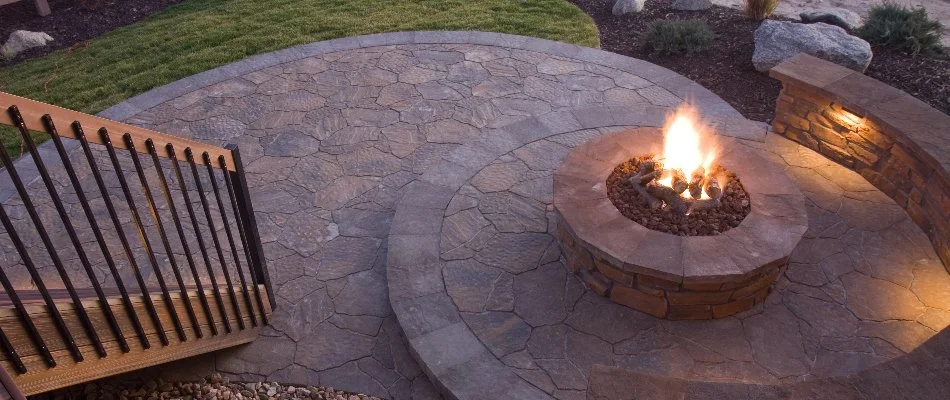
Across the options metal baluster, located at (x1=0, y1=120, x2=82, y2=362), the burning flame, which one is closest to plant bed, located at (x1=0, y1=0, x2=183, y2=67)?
metal baluster, located at (x1=0, y1=120, x2=82, y2=362)

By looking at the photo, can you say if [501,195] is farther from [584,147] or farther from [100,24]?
[100,24]

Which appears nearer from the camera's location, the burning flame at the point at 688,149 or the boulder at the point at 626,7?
the burning flame at the point at 688,149

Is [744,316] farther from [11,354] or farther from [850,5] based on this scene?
[850,5]

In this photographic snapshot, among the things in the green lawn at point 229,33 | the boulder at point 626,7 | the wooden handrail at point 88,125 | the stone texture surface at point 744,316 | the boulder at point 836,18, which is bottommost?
the stone texture surface at point 744,316

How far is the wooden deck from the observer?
311 centimetres

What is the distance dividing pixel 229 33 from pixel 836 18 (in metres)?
8.90

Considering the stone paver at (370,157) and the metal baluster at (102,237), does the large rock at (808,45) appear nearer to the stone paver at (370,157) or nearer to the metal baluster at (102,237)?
the stone paver at (370,157)

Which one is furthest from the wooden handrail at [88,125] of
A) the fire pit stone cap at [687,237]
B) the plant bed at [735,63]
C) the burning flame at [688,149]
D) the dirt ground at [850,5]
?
the dirt ground at [850,5]

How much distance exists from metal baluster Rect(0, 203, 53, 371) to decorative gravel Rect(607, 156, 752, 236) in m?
3.84

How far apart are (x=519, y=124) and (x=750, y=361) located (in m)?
3.57

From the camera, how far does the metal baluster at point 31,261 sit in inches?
114

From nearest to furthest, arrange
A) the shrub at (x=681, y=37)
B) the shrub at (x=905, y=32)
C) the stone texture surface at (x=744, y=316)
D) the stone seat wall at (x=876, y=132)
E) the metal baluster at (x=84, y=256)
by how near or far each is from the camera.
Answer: the metal baluster at (x=84, y=256) → the stone texture surface at (x=744, y=316) → the stone seat wall at (x=876, y=132) → the shrub at (x=905, y=32) → the shrub at (x=681, y=37)

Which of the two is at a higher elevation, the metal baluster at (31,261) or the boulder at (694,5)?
the metal baluster at (31,261)

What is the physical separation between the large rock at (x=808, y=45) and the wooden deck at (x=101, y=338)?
7.02 metres
